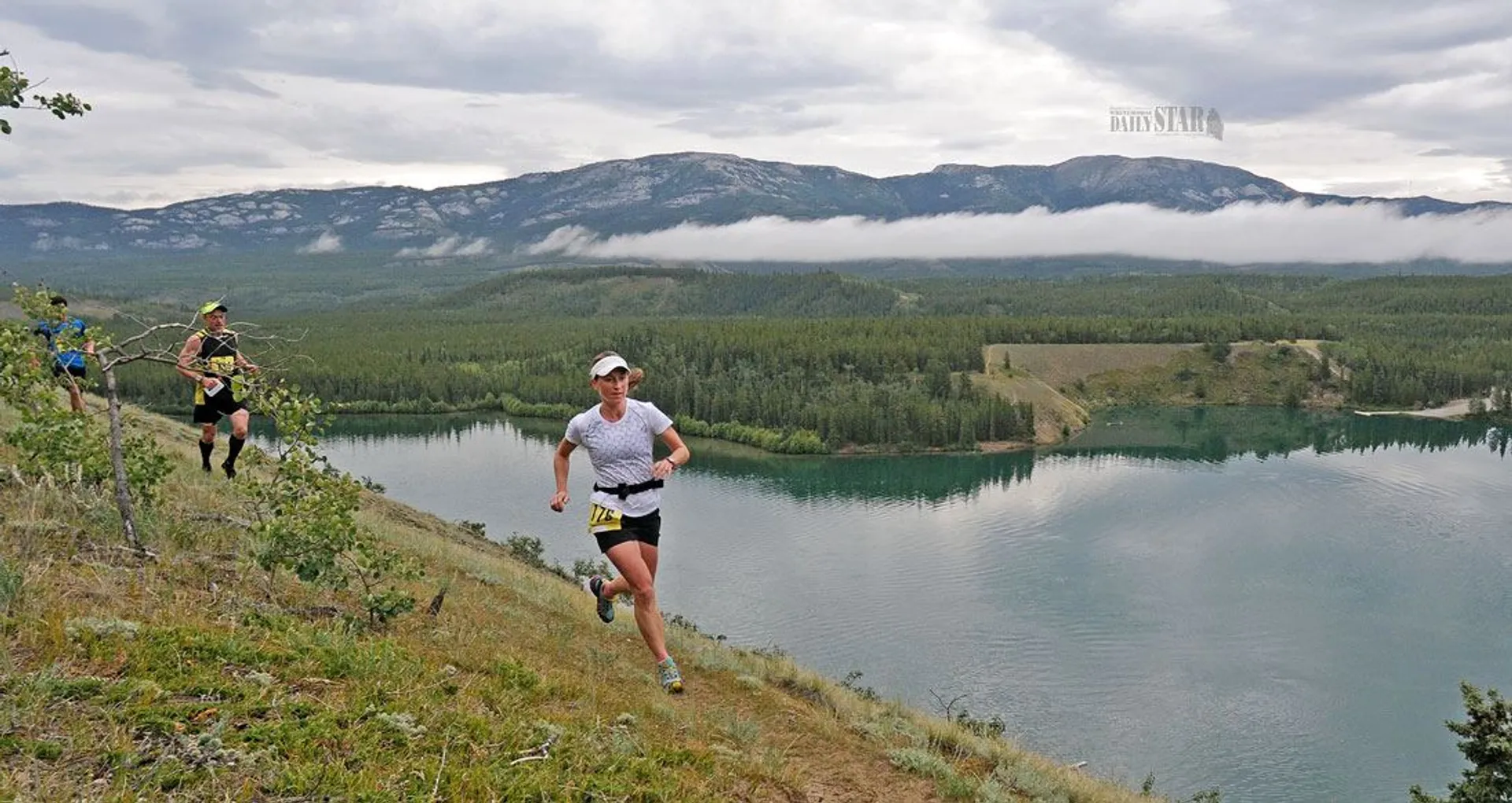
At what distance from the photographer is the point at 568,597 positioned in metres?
15.7

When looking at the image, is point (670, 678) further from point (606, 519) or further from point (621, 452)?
point (621, 452)

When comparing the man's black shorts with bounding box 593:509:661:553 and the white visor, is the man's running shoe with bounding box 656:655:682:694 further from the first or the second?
the white visor

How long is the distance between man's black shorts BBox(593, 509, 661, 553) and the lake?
729 inches

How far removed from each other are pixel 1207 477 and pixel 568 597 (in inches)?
2961

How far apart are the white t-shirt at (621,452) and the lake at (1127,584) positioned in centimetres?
1883

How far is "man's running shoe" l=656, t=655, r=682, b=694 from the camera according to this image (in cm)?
961

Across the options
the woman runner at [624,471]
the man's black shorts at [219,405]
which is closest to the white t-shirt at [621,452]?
the woman runner at [624,471]

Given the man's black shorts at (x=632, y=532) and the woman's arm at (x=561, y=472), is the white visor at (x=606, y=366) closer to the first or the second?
the woman's arm at (x=561, y=472)

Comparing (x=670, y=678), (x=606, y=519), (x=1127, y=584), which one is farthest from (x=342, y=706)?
(x=1127, y=584)

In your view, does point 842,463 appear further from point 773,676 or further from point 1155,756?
point 773,676

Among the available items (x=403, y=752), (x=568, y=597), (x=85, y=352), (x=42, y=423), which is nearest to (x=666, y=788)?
(x=403, y=752)

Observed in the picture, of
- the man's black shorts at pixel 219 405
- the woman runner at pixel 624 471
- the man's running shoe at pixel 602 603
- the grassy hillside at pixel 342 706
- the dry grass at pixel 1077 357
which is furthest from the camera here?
the dry grass at pixel 1077 357

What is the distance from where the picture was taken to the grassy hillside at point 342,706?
5.35 metres

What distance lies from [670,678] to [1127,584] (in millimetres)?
43083
